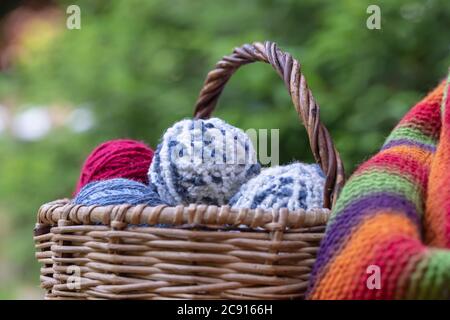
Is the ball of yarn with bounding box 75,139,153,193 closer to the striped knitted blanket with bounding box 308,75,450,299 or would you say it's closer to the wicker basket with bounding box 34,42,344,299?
the wicker basket with bounding box 34,42,344,299

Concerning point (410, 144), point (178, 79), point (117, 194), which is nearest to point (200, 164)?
point (117, 194)

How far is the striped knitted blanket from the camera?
0.51 m

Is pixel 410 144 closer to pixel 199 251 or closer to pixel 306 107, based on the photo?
pixel 306 107

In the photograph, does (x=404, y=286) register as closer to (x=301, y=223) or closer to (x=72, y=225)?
(x=301, y=223)

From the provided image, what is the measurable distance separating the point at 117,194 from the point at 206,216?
0.14 metres

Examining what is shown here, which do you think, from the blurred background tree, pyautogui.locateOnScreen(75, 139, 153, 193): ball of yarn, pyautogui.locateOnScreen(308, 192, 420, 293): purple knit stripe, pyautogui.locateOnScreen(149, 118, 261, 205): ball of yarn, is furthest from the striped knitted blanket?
the blurred background tree

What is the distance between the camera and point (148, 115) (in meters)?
1.60

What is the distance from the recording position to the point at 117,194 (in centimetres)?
69

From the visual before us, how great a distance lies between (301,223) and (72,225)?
8.9 inches

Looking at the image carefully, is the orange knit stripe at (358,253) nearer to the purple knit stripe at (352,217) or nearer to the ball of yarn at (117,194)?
the purple knit stripe at (352,217)

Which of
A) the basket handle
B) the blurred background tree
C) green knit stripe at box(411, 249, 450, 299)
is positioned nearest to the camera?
green knit stripe at box(411, 249, 450, 299)

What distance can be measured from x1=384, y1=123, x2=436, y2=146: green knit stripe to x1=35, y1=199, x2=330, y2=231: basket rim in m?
0.13

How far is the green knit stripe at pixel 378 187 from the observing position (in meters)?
0.60

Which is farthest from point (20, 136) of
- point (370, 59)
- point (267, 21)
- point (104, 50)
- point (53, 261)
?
point (53, 261)
